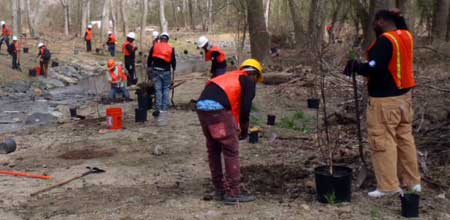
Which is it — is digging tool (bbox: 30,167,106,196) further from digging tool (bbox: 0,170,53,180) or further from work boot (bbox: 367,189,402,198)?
work boot (bbox: 367,189,402,198)

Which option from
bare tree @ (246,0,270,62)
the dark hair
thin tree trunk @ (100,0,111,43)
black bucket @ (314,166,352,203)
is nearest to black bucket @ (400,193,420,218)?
black bucket @ (314,166,352,203)

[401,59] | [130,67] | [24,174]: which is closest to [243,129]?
[401,59]

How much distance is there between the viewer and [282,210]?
20.0ft

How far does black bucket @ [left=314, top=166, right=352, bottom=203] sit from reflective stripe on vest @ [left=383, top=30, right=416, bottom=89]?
1.03 metres

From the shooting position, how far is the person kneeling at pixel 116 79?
1557 centimetres

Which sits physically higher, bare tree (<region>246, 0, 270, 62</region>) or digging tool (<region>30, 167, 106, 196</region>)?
bare tree (<region>246, 0, 270, 62</region>)

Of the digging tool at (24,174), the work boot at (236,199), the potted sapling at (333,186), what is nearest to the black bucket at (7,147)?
the digging tool at (24,174)

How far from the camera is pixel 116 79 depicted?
52.6 feet

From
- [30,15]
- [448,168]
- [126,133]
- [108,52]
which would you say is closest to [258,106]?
[126,133]

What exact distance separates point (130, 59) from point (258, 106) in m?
6.13

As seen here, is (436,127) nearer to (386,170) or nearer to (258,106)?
(386,170)

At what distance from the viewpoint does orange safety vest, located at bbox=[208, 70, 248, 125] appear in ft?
20.8

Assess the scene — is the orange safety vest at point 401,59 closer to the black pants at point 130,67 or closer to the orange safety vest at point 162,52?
the orange safety vest at point 162,52

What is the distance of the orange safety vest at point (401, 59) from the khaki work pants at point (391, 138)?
158mm
